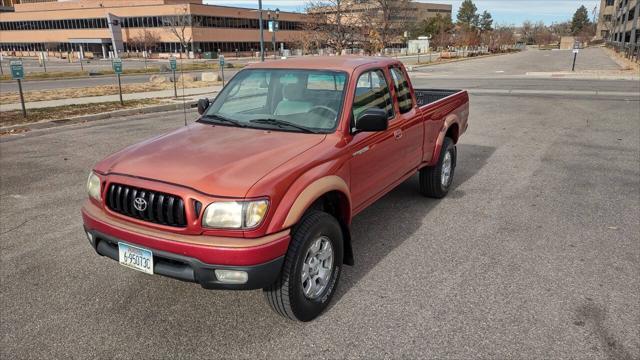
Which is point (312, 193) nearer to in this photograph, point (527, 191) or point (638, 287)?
point (638, 287)

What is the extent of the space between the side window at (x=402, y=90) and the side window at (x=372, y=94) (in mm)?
232

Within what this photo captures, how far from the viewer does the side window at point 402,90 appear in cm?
478

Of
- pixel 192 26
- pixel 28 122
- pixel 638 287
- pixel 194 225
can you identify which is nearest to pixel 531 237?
pixel 638 287

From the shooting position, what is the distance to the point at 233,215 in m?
2.80

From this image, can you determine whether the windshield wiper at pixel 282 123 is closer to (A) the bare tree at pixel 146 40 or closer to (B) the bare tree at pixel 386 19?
(B) the bare tree at pixel 386 19

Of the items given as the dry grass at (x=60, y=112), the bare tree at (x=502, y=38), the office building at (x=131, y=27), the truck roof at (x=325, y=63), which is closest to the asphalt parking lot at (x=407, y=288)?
the truck roof at (x=325, y=63)

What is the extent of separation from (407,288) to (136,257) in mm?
2053

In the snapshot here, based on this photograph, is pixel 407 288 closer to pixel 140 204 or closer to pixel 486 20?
pixel 140 204

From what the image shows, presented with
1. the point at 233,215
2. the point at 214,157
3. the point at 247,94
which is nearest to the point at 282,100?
the point at 247,94

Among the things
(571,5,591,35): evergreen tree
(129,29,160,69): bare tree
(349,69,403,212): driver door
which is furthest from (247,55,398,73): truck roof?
(571,5,591,35): evergreen tree

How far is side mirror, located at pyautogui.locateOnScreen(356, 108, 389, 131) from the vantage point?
3.57 metres

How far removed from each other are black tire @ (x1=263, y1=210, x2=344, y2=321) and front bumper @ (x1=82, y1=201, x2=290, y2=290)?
10cm

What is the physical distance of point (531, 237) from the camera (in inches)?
187

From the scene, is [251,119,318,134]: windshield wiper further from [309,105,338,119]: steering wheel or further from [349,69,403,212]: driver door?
[349,69,403,212]: driver door
